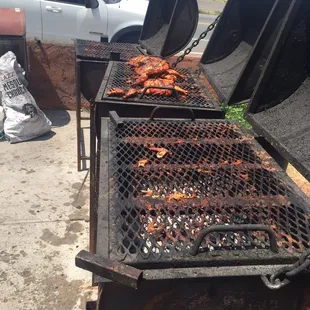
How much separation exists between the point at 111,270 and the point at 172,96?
6.39ft

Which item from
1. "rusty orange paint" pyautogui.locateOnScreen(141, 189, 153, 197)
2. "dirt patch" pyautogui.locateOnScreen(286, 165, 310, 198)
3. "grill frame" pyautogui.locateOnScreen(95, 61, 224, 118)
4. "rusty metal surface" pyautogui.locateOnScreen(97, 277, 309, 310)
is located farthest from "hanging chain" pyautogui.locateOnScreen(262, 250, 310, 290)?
"dirt patch" pyautogui.locateOnScreen(286, 165, 310, 198)

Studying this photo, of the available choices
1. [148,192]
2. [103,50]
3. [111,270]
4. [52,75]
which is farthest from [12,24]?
[111,270]

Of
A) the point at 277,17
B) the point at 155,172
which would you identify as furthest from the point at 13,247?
the point at 277,17

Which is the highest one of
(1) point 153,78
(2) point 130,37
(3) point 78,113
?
(1) point 153,78

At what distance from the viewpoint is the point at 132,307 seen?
137 cm

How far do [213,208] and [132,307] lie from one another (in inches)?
21.4

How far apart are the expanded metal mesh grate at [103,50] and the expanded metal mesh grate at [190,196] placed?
6.44 feet

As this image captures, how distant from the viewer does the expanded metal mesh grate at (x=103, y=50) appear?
410cm

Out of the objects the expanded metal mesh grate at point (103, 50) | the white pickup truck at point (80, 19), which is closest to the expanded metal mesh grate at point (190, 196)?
the expanded metal mesh grate at point (103, 50)

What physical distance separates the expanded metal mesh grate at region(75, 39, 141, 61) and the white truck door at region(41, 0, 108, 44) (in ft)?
10.6

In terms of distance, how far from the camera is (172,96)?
2953 mm

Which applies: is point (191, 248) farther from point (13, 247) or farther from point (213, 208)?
point (13, 247)

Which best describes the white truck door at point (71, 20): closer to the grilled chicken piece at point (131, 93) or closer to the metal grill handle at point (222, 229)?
the grilled chicken piece at point (131, 93)

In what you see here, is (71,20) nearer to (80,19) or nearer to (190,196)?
(80,19)
